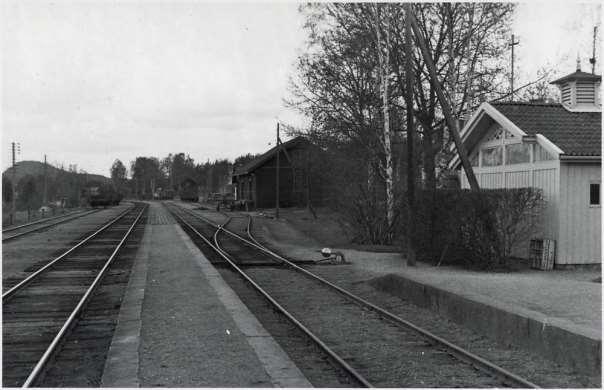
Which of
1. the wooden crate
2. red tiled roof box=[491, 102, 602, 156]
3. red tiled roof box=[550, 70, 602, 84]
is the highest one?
red tiled roof box=[550, 70, 602, 84]

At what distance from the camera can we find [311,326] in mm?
10070

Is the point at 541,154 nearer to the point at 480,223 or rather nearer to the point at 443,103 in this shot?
the point at 480,223

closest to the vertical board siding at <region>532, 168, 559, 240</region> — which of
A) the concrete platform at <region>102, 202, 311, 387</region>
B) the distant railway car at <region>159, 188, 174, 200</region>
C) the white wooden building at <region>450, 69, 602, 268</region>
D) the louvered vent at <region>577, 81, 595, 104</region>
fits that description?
the white wooden building at <region>450, 69, 602, 268</region>

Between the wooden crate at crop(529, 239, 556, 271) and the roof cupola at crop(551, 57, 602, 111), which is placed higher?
the roof cupola at crop(551, 57, 602, 111)

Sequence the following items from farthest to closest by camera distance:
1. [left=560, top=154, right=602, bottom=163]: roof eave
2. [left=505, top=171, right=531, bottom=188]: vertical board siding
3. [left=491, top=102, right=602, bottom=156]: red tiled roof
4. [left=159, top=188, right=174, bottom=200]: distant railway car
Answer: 1. [left=159, top=188, right=174, bottom=200]: distant railway car
2. [left=505, top=171, right=531, bottom=188]: vertical board siding
3. [left=491, top=102, right=602, bottom=156]: red tiled roof
4. [left=560, top=154, right=602, bottom=163]: roof eave

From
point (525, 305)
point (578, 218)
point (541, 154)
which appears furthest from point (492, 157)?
point (525, 305)

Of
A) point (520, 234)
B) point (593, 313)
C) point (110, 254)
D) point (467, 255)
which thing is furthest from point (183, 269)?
point (593, 313)

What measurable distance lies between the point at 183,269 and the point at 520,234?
8332 mm

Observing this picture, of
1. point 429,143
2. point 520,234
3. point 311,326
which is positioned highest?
point 429,143

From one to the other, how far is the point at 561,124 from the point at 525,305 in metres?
9.60

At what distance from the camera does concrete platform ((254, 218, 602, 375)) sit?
24.8 ft

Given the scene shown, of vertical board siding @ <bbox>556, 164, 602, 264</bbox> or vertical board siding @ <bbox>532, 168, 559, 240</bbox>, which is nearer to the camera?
vertical board siding @ <bbox>556, 164, 602, 264</bbox>

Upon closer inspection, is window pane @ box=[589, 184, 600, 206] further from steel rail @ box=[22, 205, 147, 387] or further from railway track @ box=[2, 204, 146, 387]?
steel rail @ box=[22, 205, 147, 387]

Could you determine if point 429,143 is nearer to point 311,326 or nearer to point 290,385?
point 311,326
